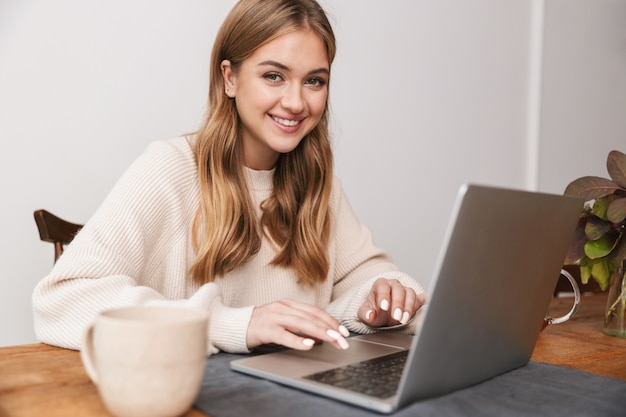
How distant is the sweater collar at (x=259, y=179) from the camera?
1.41 m

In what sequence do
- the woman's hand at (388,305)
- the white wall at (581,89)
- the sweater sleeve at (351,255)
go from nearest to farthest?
1. the woman's hand at (388,305)
2. the sweater sleeve at (351,255)
3. the white wall at (581,89)

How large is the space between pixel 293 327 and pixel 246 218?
19.7 inches

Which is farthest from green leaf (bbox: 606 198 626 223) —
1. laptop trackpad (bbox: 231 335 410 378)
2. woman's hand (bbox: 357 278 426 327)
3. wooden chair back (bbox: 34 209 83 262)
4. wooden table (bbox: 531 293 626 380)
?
wooden chair back (bbox: 34 209 83 262)

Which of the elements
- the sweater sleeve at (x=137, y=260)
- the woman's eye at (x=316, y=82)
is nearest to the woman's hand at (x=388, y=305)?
the sweater sleeve at (x=137, y=260)

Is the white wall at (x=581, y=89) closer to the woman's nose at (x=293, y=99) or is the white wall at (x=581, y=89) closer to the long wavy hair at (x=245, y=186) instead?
the long wavy hair at (x=245, y=186)

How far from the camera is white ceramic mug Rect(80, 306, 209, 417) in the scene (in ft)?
1.78

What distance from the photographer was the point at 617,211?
106 cm

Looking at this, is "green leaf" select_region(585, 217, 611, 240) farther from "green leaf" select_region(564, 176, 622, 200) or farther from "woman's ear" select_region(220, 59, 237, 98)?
"woman's ear" select_region(220, 59, 237, 98)

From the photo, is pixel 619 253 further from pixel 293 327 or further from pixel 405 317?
pixel 293 327

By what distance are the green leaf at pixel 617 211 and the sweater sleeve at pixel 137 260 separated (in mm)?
630

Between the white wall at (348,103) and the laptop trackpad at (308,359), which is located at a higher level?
the white wall at (348,103)

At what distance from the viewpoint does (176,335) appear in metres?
0.55

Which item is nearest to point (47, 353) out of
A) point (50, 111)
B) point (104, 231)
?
point (104, 231)

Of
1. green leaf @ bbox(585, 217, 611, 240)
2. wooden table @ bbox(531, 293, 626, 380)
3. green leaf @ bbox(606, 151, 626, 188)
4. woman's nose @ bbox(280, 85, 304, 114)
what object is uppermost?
woman's nose @ bbox(280, 85, 304, 114)
